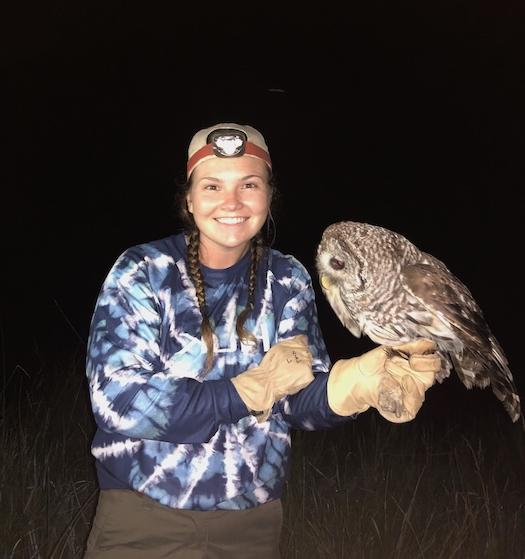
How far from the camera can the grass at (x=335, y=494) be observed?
3.36 metres

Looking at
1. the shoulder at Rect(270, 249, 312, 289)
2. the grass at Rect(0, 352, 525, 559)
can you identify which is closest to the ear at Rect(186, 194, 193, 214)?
the shoulder at Rect(270, 249, 312, 289)

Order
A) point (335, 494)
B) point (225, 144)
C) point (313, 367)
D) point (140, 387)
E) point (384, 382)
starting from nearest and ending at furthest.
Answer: point (140, 387)
point (384, 382)
point (225, 144)
point (313, 367)
point (335, 494)

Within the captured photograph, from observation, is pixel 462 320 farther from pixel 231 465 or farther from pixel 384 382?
pixel 231 465

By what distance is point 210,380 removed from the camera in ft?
6.38

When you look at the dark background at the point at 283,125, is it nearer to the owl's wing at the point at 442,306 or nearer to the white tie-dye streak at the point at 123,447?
the owl's wing at the point at 442,306

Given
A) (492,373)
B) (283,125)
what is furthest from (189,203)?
(283,125)

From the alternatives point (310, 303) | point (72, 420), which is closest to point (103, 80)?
point (72, 420)

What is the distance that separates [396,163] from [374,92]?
4059 mm

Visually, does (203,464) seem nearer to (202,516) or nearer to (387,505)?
(202,516)

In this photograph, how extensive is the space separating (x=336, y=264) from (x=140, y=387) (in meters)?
0.75

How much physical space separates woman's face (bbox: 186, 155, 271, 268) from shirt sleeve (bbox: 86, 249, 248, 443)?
11.1 inches

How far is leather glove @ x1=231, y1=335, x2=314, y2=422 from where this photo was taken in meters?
1.86

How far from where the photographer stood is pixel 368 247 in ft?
7.06

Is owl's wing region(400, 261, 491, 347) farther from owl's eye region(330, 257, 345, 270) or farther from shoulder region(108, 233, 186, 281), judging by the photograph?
shoulder region(108, 233, 186, 281)
